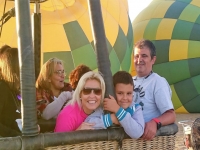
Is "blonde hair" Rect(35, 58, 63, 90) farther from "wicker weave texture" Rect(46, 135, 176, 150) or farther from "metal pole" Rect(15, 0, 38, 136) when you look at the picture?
"metal pole" Rect(15, 0, 38, 136)

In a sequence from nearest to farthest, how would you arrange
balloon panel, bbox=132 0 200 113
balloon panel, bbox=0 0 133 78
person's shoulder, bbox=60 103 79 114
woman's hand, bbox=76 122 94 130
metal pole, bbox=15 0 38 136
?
metal pole, bbox=15 0 38 136, woman's hand, bbox=76 122 94 130, person's shoulder, bbox=60 103 79 114, balloon panel, bbox=0 0 133 78, balloon panel, bbox=132 0 200 113

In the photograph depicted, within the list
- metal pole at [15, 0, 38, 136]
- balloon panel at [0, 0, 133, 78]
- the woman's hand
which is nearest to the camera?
metal pole at [15, 0, 38, 136]

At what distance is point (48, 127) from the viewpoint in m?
1.76

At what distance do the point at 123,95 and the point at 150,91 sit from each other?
0.36 meters

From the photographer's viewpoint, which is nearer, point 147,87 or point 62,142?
point 62,142

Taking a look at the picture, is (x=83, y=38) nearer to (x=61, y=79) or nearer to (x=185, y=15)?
(x=61, y=79)

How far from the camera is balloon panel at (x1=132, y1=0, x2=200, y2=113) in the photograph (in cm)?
708

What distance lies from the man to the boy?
0.17 m

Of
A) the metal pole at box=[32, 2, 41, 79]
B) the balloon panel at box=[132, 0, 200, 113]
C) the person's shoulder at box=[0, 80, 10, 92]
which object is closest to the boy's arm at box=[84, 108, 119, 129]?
the person's shoulder at box=[0, 80, 10, 92]

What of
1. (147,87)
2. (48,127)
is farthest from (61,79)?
(147,87)

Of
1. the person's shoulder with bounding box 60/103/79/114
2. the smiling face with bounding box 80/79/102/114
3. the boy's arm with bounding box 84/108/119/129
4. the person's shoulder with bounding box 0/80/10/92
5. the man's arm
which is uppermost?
the person's shoulder with bounding box 0/80/10/92

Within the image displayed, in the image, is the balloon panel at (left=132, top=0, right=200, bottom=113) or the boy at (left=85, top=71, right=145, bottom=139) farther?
the balloon panel at (left=132, top=0, right=200, bottom=113)

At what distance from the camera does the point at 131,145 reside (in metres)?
1.31

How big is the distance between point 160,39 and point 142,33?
46 cm
